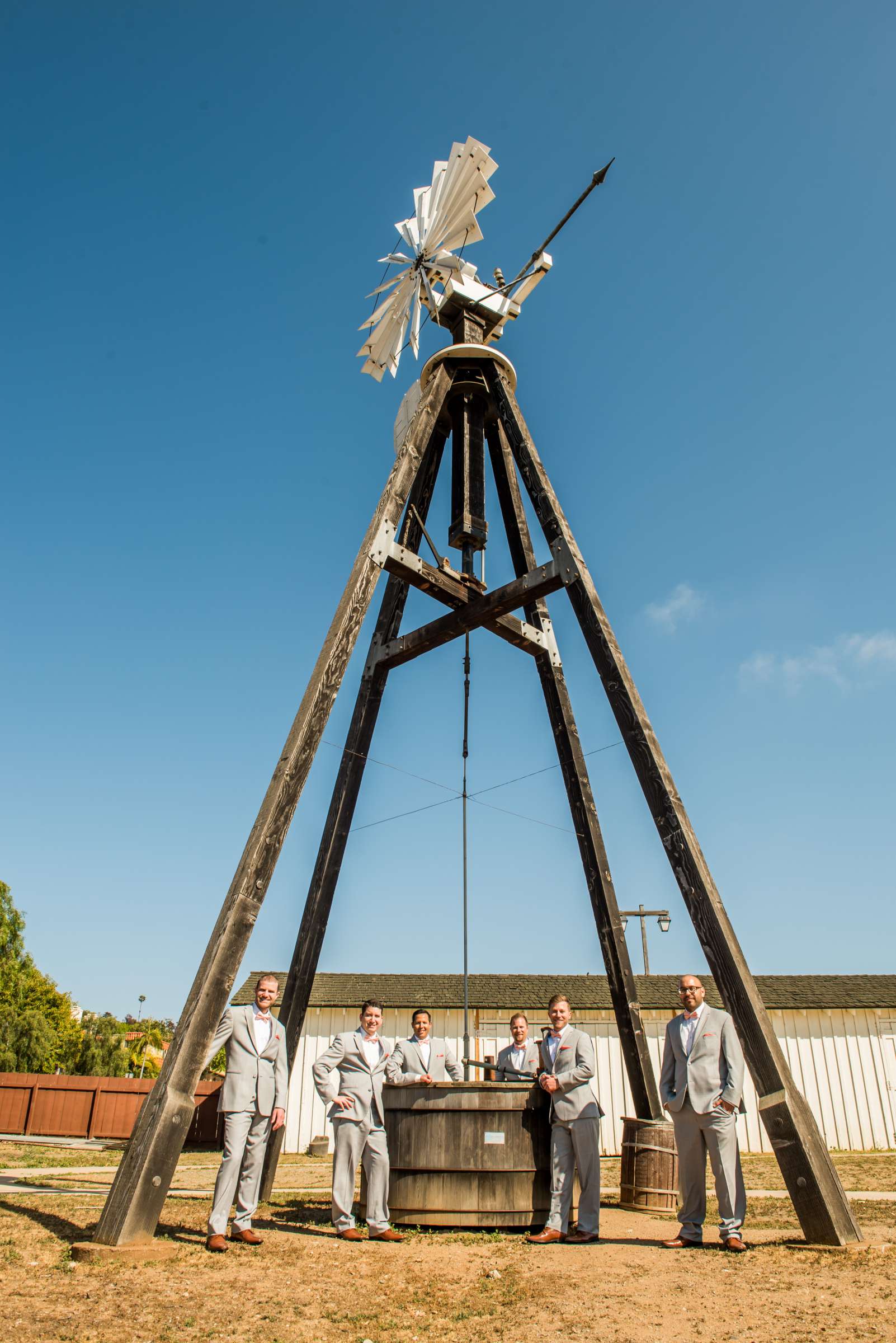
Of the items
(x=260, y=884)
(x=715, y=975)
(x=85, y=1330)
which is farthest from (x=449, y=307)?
(x=85, y=1330)

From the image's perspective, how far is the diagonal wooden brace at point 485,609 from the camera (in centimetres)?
779

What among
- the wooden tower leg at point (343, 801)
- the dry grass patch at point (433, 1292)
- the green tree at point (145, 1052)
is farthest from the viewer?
the green tree at point (145, 1052)

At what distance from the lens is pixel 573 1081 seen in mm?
6234

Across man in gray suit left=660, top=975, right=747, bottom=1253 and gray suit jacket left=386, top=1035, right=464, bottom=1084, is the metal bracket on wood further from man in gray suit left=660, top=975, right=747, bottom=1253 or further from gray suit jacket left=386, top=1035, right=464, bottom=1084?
gray suit jacket left=386, top=1035, right=464, bottom=1084

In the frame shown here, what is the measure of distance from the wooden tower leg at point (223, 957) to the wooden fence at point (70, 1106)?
17.3m

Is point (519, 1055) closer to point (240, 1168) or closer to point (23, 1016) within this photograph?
point (240, 1168)

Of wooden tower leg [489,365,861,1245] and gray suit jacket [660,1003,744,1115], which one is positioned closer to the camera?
wooden tower leg [489,365,861,1245]

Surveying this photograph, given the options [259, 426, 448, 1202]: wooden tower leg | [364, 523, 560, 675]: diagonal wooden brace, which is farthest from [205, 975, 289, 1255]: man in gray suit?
[364, 523, 560, 675]: diagonal wooden brace

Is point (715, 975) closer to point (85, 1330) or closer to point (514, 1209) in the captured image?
point (514, 1209)

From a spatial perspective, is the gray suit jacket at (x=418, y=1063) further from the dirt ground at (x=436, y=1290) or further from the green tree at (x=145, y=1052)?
the green tree at (x=145, y=1052)

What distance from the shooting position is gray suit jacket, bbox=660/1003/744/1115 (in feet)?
18.6

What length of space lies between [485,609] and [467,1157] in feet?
15.5

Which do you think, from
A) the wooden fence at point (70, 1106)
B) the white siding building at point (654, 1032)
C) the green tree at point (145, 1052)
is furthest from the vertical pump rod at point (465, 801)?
the green tree at point (145, 1052)

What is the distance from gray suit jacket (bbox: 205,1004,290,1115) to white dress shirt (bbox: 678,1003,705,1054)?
2.67 m
